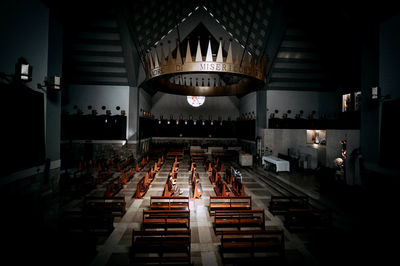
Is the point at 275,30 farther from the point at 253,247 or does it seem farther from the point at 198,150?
the point at 253,247

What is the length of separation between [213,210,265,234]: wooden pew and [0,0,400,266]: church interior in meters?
0.04

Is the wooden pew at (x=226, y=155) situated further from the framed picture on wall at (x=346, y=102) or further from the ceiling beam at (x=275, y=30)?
the framed picture on wall at (x=346, y=102)

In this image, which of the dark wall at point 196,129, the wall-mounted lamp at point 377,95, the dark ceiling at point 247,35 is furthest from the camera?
the dark wall at point 196,129

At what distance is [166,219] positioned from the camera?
4969mm

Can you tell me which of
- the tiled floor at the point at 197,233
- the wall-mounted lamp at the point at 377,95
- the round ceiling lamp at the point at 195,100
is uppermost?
the round ceiling lamp at the point at 195,100

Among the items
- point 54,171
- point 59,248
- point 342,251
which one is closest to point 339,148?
point 342,251

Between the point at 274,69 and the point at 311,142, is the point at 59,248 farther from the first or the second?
the point at 311,142

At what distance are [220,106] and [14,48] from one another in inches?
769

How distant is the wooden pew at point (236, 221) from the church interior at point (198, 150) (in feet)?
0.14

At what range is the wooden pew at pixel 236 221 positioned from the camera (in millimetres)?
5219

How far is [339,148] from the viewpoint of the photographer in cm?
1237

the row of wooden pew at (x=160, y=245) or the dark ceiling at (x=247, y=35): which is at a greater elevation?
the dark ceiling at (x=247, y=35)

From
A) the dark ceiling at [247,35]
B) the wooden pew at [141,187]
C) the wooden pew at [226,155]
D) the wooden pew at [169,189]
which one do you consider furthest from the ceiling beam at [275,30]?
the wooden pew at [141,187]

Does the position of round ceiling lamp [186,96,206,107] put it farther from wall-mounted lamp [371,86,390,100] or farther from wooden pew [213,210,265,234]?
wooden pew [213,210,265,234]
